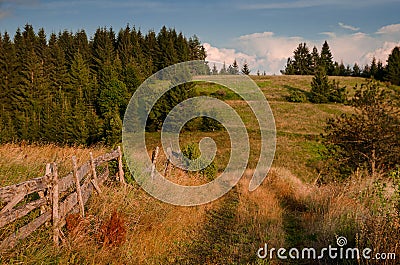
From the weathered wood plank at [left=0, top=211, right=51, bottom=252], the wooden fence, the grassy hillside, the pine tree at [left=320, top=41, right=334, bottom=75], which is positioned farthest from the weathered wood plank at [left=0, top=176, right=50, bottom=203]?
the pine tree at [left=320, top=41, right=334, bottom=75]

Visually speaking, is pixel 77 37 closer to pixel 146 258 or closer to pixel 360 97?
pixel 360 97

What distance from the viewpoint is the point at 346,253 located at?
5641 millimetres

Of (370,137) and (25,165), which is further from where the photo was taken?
(370,137)

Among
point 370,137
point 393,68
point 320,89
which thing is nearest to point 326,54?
point 393,68

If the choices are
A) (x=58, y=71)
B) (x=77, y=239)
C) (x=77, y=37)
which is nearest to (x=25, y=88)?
(x=58, y=71)

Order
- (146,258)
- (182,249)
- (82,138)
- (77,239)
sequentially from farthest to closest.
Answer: (82,138) → (182,249) → (146,258) → (77,239)

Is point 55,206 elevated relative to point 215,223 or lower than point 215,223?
elevated

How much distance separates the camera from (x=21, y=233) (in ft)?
14.9

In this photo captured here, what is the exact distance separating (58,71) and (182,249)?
198 feet

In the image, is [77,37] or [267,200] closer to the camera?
[267,200]

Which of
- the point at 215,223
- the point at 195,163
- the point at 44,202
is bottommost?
the point at 215,223

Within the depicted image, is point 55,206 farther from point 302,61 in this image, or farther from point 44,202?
point 302,61

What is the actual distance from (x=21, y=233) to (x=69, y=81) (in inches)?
2324

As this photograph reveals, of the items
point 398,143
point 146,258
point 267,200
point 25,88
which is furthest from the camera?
point 25,88
